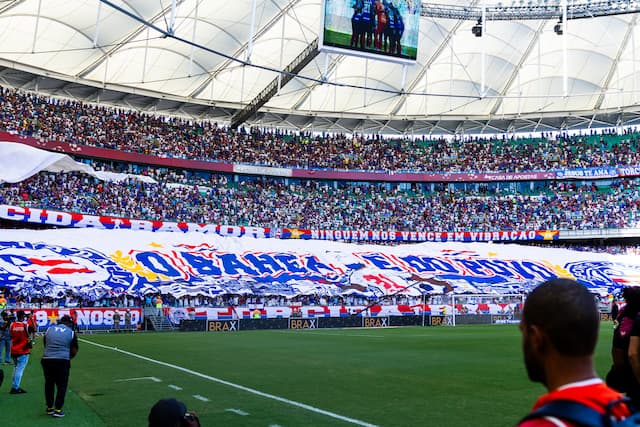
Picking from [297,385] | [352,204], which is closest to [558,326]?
[297,385]

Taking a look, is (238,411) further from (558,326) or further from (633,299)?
(558,326)

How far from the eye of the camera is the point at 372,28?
1462 inches

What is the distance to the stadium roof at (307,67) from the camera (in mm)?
50938

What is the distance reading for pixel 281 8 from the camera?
52.4 m

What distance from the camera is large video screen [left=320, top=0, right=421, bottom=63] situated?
3603 centimetres

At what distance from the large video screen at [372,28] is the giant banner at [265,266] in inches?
630

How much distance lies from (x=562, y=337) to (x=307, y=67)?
197 feet

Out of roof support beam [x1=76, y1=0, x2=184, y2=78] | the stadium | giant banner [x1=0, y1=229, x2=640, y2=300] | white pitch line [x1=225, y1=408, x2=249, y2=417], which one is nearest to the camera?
white pitch line [x1=225, y1=408, x2=249, y2=417]

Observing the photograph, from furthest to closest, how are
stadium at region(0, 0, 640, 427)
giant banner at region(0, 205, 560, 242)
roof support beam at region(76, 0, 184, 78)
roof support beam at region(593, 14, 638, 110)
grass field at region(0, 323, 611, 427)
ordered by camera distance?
roof support beam at region(593, 14, 638, 110) < roof support beam at region(76, 0, 184, 78) < giant banner at region(0, 205, 560, 242) < stadium at region(0, 0, 640, 427) < grass field at region(0, 323, 611, 427)

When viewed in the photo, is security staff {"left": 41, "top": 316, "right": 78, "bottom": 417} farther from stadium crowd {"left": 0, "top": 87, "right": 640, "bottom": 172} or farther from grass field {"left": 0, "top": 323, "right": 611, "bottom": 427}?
stadium crowd {"left": 0, "top": 87, "right": 640, "bottom": 172}

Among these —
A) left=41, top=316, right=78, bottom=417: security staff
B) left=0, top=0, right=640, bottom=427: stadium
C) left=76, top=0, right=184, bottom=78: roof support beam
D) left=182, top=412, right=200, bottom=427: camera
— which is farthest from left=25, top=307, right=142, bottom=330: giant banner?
left=182, top=412, right=200, bottom=427: camera

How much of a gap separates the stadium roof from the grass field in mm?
27329

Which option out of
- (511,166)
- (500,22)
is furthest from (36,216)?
(511,166)

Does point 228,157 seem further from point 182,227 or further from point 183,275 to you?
point 183,275
